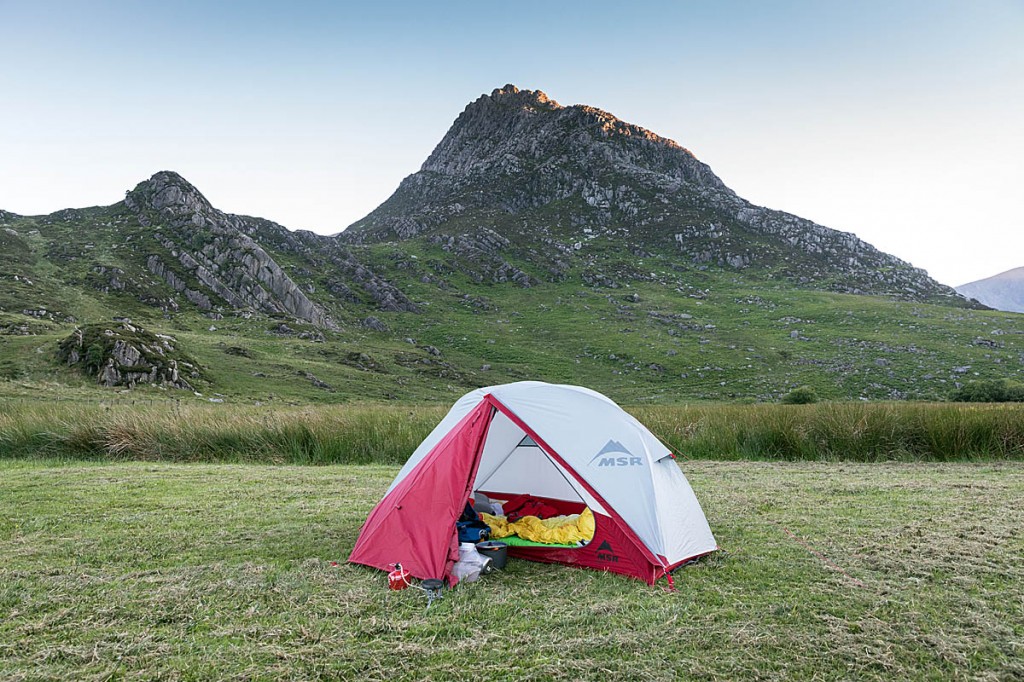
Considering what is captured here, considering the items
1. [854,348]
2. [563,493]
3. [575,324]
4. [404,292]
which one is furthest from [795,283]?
[563,493]

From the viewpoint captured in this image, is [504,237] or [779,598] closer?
[779,598]

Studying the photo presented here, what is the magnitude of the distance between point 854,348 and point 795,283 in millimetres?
26690

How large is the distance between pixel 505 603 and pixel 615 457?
2.10 m

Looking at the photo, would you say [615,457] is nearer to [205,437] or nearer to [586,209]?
[205,437]

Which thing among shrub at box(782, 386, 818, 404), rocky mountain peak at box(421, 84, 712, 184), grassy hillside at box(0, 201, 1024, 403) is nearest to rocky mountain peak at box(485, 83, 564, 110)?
rocky mountain peak at box(421, 84, 712, 184)

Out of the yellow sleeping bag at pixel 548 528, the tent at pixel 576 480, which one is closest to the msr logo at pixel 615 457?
the tent at pixel 576 480

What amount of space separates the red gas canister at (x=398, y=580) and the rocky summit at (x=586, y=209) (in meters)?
68.5

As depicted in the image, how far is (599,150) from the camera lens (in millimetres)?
107875

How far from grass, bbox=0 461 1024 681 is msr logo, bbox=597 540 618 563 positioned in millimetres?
284

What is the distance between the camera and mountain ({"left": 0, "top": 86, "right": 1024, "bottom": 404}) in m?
36.8

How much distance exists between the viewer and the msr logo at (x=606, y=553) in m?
6.46

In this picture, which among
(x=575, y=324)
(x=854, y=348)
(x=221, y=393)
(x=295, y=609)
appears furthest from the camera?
(x=575, y=324)

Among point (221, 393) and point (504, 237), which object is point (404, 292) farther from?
point (221, 393)

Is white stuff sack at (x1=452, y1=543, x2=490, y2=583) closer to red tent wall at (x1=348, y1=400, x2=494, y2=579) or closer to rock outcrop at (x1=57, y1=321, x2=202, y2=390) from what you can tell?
red tent wall at (x1=348, y1=400, x2=494, y2=579)
